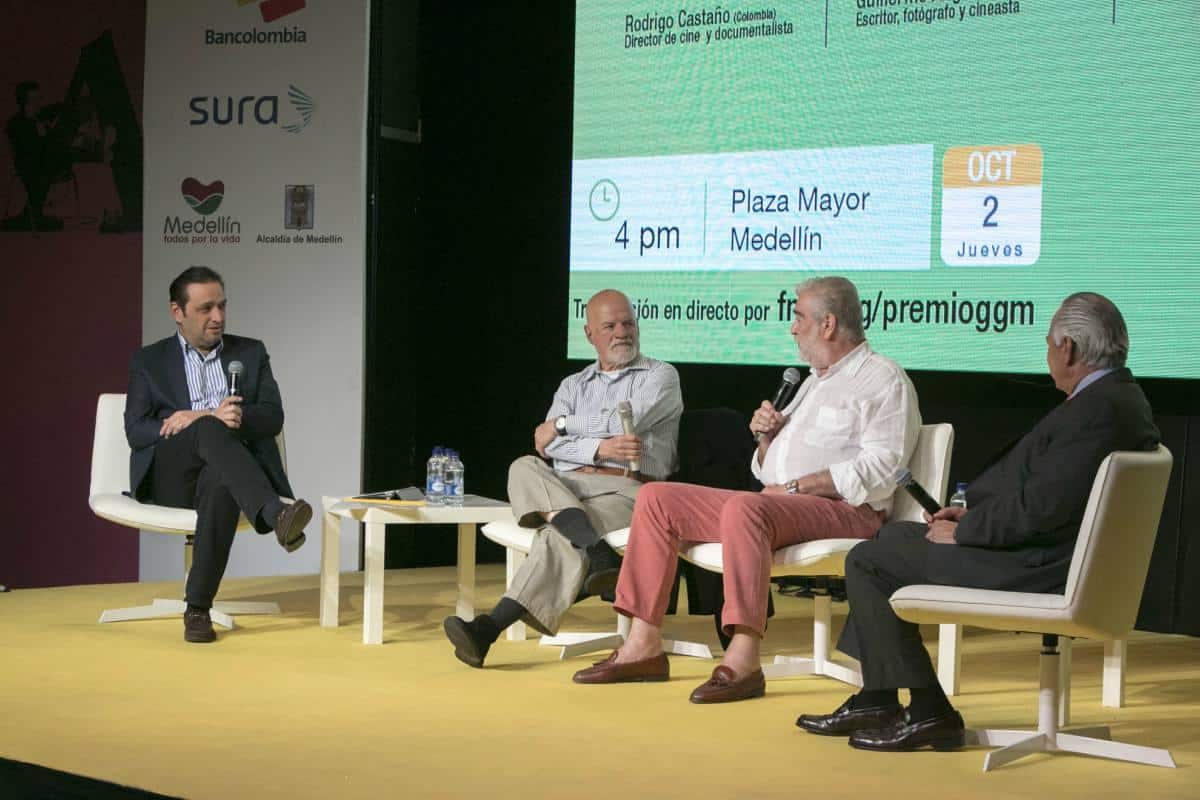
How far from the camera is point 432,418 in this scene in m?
7.35

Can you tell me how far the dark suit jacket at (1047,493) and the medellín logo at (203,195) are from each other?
14.6 feet

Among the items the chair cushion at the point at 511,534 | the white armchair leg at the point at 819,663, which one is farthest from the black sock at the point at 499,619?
the white armchair leg at the point at 819,663

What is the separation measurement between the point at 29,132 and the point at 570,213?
9.21ft

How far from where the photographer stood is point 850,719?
149 inches

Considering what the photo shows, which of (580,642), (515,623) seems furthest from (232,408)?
(580,642)

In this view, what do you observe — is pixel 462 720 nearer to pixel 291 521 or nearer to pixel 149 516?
pixel 291 521

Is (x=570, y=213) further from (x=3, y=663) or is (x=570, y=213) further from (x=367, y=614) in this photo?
(x=3, y=663)

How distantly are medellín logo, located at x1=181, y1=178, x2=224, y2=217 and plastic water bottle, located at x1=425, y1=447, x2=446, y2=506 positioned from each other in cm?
236

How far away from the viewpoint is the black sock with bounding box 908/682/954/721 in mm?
3682

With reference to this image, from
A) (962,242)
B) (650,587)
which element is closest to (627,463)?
(650,587)

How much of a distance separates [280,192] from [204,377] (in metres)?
1.75

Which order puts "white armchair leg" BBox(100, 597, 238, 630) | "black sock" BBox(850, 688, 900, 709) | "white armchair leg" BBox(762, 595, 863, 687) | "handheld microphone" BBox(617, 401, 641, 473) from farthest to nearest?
1. "white armchair leg" BBox(100, 597, 238, 630)
2. "handheld microphone" BBox(617, 401, 641, 473)
3. "white armchair leg" BBox(762, 595, 863, 687)
4. "black sock" BBox(850, 688, 900, 709)

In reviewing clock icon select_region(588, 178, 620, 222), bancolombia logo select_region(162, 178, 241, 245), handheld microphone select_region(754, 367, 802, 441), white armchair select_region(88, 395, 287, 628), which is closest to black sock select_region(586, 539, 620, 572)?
handheld microphone select_region(754, 367, 802, 441)

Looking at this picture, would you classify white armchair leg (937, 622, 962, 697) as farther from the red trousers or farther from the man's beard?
the man's beard
